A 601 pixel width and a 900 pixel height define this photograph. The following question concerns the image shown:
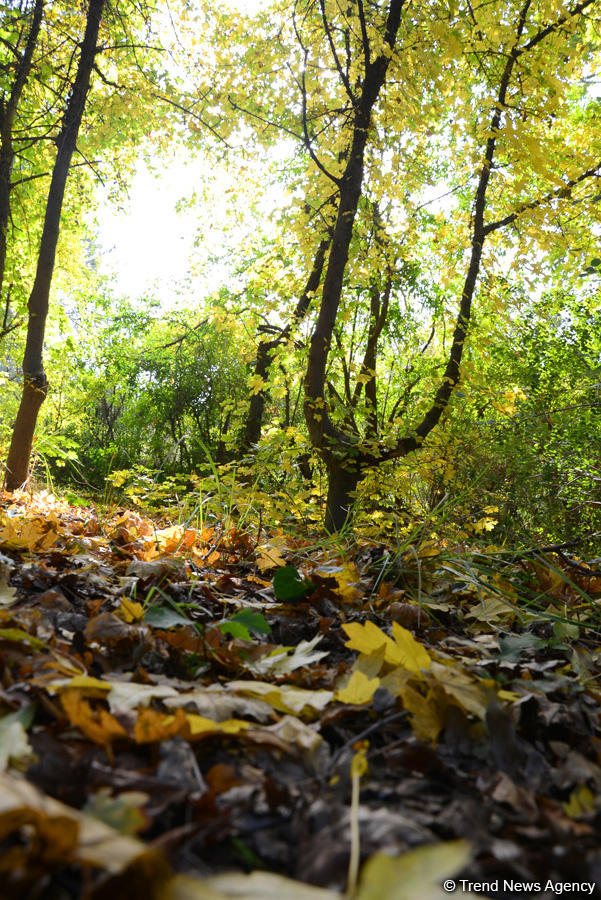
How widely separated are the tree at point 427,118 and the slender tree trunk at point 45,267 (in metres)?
1.92

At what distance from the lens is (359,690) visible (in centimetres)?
83

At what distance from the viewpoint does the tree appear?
3793mm

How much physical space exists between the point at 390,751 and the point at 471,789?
0.11 meters

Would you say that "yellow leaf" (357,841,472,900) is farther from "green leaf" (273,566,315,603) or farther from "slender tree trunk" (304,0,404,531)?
"slender tree trunk" (304,0,404,531)

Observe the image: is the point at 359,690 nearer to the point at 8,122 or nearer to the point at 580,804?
the point at 580,804

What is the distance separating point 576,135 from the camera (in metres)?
5.09

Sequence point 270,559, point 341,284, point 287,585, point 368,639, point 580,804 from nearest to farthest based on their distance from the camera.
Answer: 1. point 580,804
2. point 368,639
3. point 287,585
4. point 270,559
5. point 341,284

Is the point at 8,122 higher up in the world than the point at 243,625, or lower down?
higher up

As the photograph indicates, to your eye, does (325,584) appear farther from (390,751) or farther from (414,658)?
(390,751)

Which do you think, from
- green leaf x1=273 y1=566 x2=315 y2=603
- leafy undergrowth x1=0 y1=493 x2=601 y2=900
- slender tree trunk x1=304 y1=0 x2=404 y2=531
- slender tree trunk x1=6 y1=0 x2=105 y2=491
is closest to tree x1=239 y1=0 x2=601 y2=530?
slender tree trunk x1=304 y1=0 x2=404 y2=531

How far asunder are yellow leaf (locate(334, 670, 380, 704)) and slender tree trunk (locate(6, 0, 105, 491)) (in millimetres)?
4663

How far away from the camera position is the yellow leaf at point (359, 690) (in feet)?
2.68

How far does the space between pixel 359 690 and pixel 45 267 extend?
5029 millimetres

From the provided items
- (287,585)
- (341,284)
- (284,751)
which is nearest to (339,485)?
(341,284)
